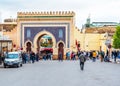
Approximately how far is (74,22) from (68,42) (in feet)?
12.5

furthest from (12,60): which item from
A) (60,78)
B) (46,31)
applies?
(46,31)

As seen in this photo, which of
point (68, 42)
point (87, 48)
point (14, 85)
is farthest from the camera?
point (87, 48)

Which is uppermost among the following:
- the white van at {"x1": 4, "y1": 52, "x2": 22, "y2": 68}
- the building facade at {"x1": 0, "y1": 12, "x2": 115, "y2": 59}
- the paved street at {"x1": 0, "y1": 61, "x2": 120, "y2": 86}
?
the building facade at {"x1": 0, "y1": 12, "x2": 115, "y2": 59}

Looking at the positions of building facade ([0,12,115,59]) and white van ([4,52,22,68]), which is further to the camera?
building facade ([0,12,115,59])

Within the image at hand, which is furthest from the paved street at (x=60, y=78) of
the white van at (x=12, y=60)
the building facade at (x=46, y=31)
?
the building facade at (x=46, y=31)

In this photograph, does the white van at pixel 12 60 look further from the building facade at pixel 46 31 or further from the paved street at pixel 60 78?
the building facade at pixel 46 31

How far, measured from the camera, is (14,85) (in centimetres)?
1930

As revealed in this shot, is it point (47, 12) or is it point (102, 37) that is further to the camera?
point (102, 37)

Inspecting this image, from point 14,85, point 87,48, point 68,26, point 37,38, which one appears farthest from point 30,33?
point 14,85

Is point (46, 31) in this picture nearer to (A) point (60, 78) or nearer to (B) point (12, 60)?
(B) point (12, 60)

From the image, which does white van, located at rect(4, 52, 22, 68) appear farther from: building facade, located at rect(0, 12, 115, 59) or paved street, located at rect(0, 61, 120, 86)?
building facade, located at rect(0, 12, 115, 59)

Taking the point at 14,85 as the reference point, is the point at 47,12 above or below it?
above

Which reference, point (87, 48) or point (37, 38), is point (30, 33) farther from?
point (87, 48)

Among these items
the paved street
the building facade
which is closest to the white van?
the paved street
